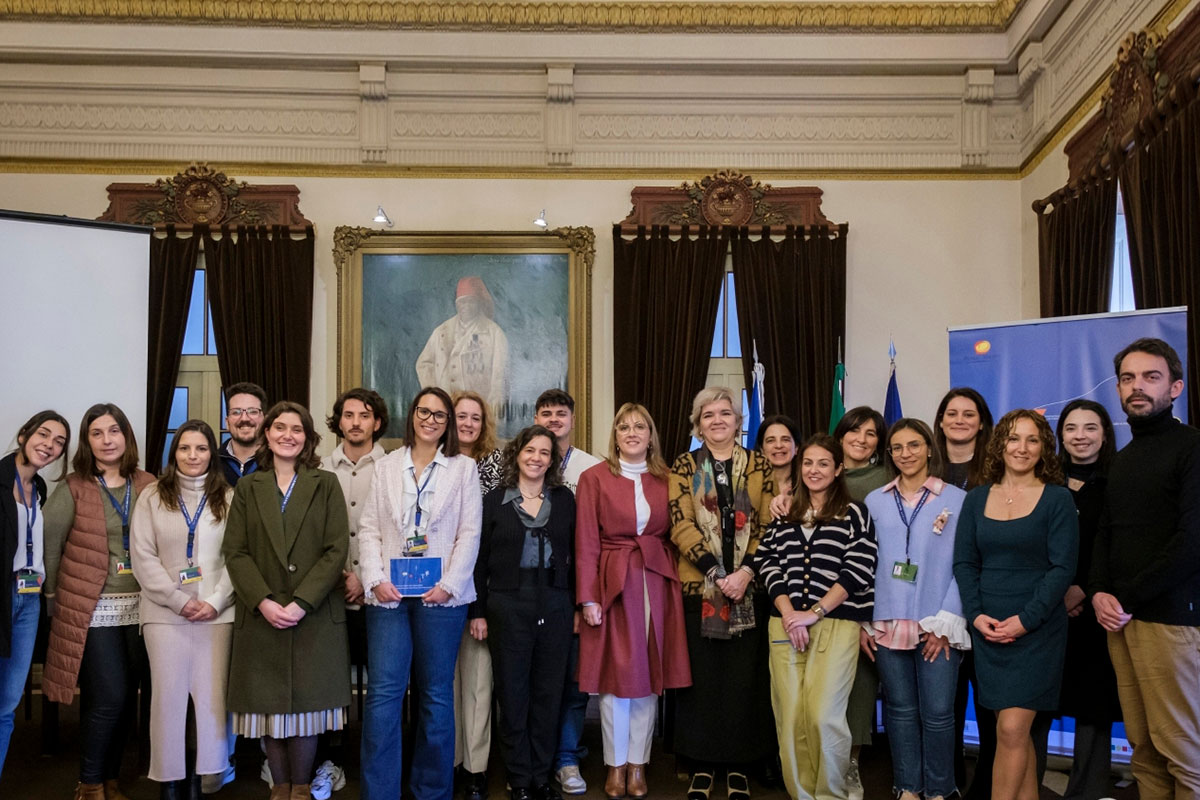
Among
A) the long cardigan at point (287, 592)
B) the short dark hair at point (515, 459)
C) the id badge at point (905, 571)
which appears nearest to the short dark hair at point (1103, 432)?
the id badge at point (905, 571)

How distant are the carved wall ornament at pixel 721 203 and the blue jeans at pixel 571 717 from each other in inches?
158

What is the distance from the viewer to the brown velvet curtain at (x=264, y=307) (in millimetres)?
7336

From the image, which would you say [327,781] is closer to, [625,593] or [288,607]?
[288,607]

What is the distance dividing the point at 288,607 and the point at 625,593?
52.5 inches

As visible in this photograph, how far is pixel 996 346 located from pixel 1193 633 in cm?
232

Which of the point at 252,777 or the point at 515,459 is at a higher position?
the point at 515,459

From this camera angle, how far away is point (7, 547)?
3.86 meters

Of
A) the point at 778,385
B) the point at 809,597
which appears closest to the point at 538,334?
the point at 778,385

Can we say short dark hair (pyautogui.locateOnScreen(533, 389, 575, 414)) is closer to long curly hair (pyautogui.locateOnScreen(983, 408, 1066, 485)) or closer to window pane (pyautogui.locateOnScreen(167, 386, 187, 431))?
long curly hair (pyautogui.locateOnScreen(983, 408, 1066, 485))

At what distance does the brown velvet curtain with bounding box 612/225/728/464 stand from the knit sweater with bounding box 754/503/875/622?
336 cm

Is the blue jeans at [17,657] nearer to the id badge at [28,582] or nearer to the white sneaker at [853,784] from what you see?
the id badge at [28,582]

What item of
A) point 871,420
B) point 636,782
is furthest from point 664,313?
point 636,782

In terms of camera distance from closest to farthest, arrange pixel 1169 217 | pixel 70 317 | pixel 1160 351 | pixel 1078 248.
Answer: pixel 1160 351 → pixel 1169 217 → pixel 70 317 → pixel 1078 248

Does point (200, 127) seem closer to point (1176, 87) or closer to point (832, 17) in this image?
point (832, 17)
